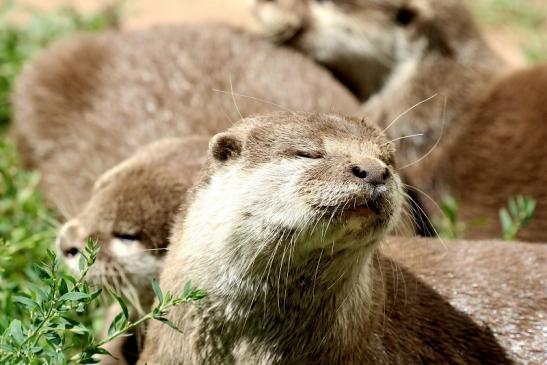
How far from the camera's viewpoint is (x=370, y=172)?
2266 millimetres

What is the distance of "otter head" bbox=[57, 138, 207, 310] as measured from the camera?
3.21 meters

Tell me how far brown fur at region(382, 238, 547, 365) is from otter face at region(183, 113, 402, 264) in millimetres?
565

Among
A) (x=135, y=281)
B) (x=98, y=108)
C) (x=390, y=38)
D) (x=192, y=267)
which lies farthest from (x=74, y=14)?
(x=192, y=267)

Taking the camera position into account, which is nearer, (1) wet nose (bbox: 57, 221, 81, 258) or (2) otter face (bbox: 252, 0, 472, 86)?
(1) wet nose (bbox: 57, 221, 81, 258)

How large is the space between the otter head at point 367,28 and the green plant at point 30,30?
1.29 metres

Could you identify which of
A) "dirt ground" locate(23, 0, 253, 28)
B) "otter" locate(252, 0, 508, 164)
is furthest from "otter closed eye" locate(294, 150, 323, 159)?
"dirt ground" locate(23, 0, 253, 28)

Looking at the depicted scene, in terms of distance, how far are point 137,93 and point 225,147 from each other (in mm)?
1759

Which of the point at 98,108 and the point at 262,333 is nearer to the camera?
the point at 262,333

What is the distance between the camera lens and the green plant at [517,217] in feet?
12.2

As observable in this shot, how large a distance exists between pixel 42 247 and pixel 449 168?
6.19 feet

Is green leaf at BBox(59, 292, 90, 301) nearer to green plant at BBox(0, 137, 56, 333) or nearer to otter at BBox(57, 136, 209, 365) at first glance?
green plant at BBox(0, 137, 56, 333)

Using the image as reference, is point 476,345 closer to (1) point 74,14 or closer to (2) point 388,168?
(2) point 388,168

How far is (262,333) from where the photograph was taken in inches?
102

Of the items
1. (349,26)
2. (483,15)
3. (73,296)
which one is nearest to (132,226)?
(73,296)
